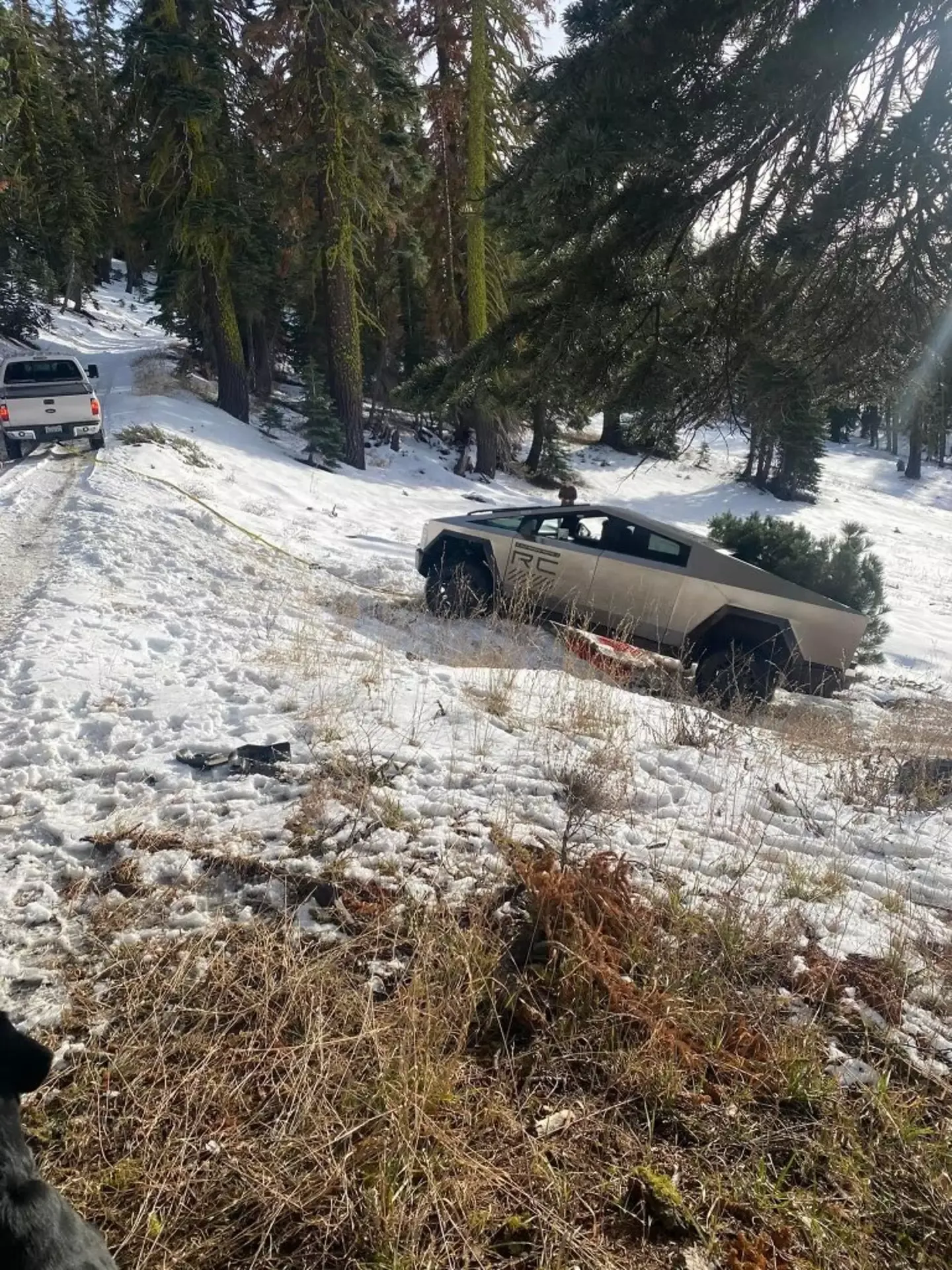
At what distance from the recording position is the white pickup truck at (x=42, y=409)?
14.2m

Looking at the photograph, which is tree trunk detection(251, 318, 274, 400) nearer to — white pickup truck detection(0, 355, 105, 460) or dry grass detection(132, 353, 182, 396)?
dry grass detection(132, 353, 182, 396)

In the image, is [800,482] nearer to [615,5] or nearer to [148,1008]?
[615,5]

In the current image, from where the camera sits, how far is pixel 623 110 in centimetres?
388

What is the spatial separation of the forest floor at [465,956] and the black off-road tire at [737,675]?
1264 mm

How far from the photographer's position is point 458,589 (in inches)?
355

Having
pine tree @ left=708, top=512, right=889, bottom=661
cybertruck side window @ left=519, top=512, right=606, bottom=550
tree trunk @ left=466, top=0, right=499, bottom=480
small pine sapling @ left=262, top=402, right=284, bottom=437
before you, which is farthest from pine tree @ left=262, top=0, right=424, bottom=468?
cybertruck side window @ left=519, top=512, right=606, bottom=550

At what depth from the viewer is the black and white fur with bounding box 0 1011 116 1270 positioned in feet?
4.19

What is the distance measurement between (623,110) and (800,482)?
3167 cm

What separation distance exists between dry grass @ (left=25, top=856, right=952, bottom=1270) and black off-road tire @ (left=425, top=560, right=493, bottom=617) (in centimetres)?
627

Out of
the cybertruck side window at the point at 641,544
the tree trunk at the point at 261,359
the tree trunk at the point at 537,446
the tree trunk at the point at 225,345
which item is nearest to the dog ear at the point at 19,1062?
the cybertruck side window at the point at 641,544

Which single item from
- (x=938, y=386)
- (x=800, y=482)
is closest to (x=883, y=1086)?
(x=938, y=386)

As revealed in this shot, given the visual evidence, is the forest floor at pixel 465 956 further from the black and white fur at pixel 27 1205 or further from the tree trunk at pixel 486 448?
the tree trunk at pixel 486 448

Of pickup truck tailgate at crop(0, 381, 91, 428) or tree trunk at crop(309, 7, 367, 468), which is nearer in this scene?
pickup truck tailgate at crop(0, 381, 91, 428)

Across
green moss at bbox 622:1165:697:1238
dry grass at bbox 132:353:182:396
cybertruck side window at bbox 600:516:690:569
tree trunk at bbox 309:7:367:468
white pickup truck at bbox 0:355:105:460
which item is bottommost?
green moss at bbox 622:1165:697:1238
